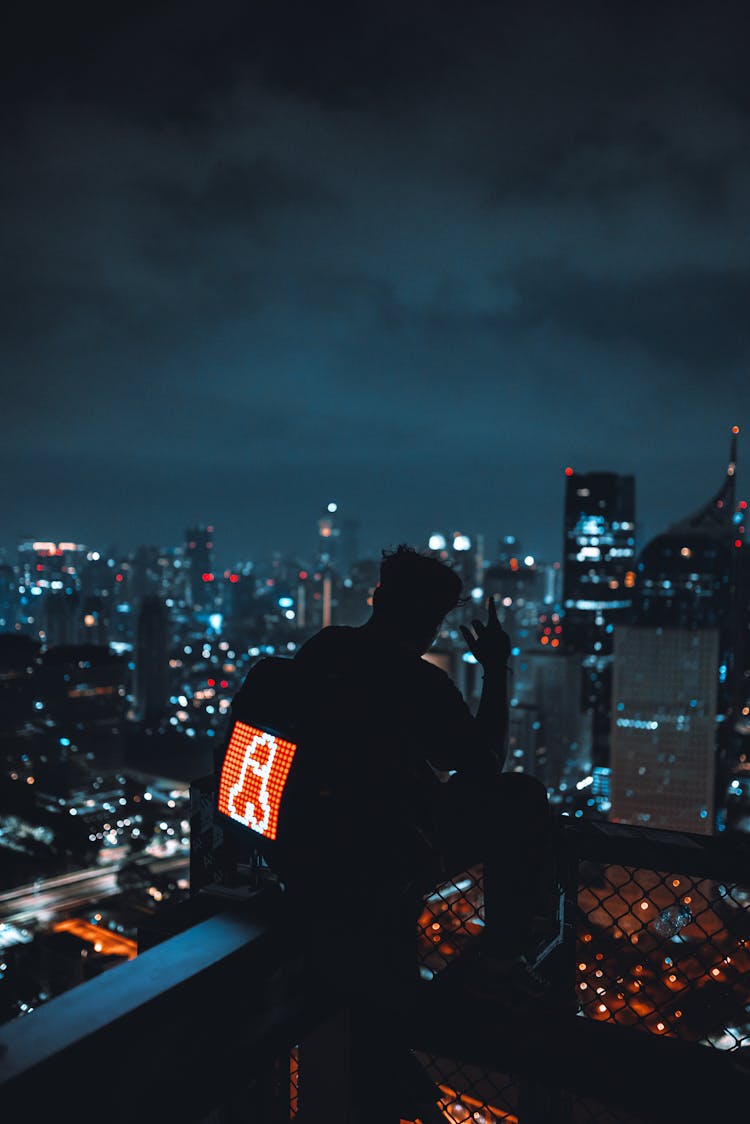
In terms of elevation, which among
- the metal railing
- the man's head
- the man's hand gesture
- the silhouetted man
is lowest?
the metal railing

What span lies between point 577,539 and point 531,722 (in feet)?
130

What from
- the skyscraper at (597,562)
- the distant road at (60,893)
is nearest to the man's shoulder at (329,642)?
the distant road at (60,893)

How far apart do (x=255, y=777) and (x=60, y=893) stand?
80.0 feet

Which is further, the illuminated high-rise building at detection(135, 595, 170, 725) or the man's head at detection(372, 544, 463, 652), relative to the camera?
the illuminated high-rise building at detection(135, 595, 170, 725)

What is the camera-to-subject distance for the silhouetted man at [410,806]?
152 cm

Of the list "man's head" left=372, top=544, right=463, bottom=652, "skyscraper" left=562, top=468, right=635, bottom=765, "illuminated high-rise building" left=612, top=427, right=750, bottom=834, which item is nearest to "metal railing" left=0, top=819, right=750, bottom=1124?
"man's head" left=372, top=544, right=463, bottom=652

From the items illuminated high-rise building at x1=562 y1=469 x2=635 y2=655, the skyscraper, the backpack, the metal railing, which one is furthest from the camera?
illuminated high-rise building at x1=562 y1=469 x2=635 y2=655

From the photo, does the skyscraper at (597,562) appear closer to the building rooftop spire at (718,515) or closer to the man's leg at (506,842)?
the building rooftop spire at (718,515)

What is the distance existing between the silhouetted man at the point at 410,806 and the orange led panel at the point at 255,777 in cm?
11

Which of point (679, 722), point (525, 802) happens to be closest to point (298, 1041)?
point (525, 802)

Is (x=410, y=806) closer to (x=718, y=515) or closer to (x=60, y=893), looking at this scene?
(x=60, y=893)

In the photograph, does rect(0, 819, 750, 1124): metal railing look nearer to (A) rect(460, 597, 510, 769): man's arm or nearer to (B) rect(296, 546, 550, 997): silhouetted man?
(B) rect(296, 546, 550, 997): silhouetted man

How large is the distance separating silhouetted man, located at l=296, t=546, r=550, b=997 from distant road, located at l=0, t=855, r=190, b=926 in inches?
837

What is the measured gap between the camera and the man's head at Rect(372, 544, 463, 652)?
1.79 m
